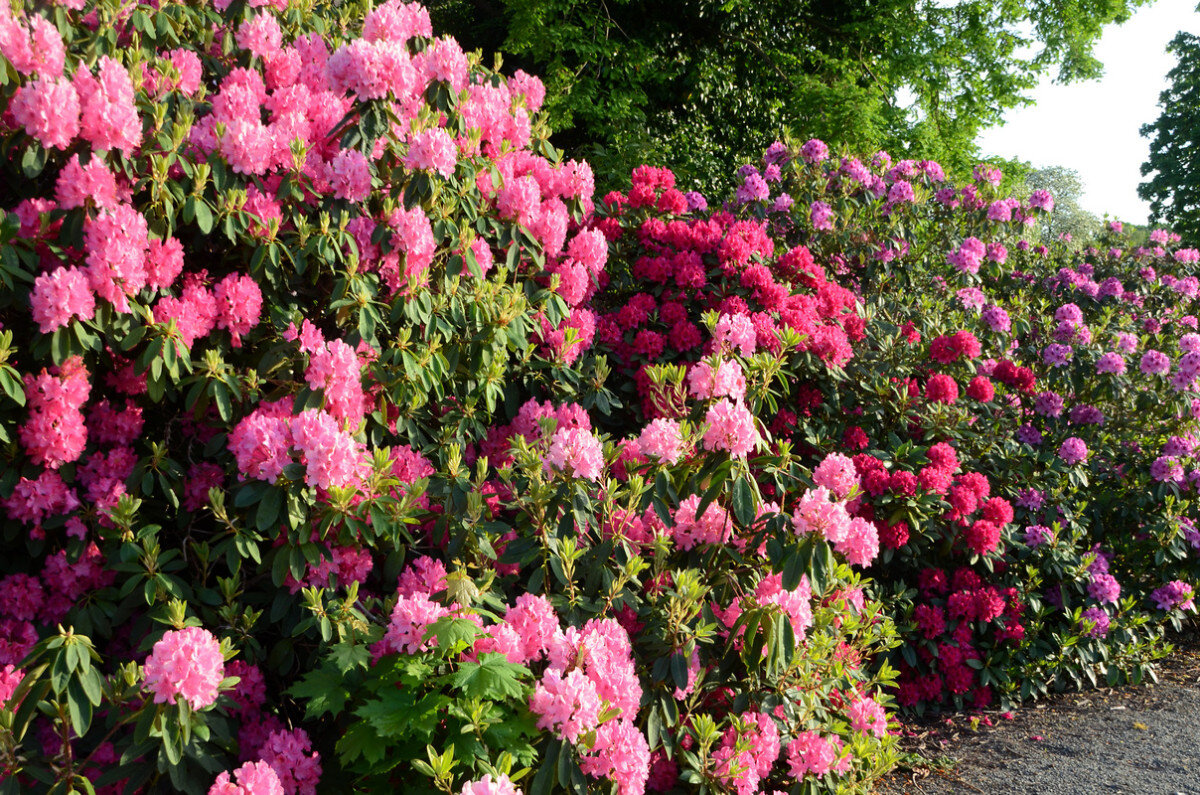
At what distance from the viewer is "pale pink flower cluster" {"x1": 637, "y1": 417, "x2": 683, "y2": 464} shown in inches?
92.4

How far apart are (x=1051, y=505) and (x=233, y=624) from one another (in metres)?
3.87

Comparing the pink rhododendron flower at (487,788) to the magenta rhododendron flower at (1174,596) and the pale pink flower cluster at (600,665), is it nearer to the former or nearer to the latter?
the pale pink flower cluster at (600,665)

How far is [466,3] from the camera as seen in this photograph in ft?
38.1

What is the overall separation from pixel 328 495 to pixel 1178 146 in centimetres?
2918

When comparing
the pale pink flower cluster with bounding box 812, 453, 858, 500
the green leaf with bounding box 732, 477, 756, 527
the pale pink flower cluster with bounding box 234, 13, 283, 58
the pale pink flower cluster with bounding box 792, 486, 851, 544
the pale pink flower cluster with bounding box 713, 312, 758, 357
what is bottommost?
the green leaf with bounding box 732, 477, 756, 527

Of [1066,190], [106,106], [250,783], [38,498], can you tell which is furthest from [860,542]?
[1066,190]

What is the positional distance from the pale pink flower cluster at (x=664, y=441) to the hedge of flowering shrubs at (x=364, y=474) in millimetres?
18

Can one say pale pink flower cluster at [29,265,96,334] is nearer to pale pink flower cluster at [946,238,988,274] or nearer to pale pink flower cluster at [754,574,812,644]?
pale pink flower cluster at [754,574,812,644]

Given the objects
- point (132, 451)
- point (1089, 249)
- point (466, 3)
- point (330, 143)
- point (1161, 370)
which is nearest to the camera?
point (132, 451)

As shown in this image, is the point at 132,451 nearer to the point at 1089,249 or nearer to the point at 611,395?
the point at 611,395

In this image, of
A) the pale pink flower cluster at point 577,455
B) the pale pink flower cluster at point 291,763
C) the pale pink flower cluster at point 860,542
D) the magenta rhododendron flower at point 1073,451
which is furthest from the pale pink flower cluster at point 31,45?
the magenta rhododendron flower at point 1073,451

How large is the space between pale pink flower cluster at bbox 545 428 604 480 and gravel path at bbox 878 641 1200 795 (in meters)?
1.84

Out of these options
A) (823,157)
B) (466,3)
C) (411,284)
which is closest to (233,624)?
(411,284)

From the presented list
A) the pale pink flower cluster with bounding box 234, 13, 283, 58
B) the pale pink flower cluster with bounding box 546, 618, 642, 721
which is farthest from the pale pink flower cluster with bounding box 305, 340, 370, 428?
the pale pink flower cluster with bounding box 234, 13, 283, 58
